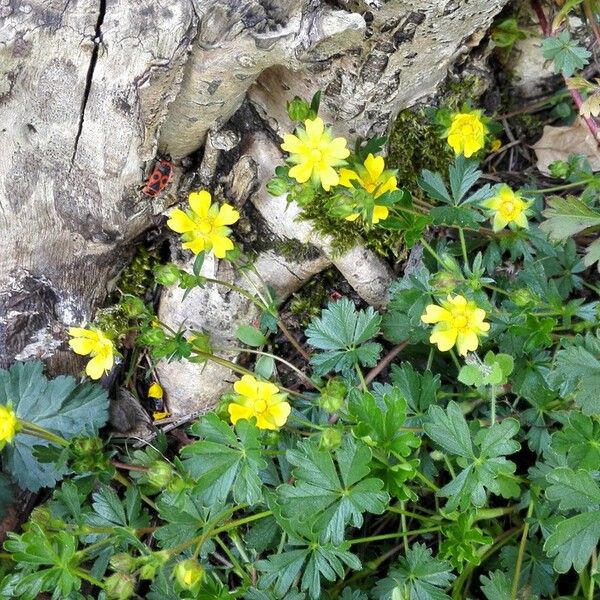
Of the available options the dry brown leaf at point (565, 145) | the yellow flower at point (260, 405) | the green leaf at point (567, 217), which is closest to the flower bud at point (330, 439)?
the yellow flower at point (260, 405)

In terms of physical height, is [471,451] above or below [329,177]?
below

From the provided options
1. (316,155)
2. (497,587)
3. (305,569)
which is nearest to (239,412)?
(305,569)

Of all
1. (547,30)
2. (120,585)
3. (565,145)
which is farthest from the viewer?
(565,145)

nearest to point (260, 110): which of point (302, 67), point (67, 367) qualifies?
point (302, 67)

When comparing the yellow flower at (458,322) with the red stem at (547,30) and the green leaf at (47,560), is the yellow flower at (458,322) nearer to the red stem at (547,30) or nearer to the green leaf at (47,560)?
the red stem at (547,30)

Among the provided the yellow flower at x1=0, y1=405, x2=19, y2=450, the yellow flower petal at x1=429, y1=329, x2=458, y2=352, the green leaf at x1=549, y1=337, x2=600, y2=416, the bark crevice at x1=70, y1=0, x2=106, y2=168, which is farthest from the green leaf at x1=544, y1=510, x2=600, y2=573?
the bark crevice at x1=70, y1=0, x2=106, y2=168

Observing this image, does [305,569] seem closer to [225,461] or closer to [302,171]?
[225,461]

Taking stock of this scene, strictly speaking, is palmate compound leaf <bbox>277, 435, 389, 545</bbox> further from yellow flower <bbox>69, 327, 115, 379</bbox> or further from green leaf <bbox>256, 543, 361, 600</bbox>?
yellow flower <bbox>69, 327, 115, 379</bbox>

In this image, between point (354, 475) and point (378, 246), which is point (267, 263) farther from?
point (354, 475)
